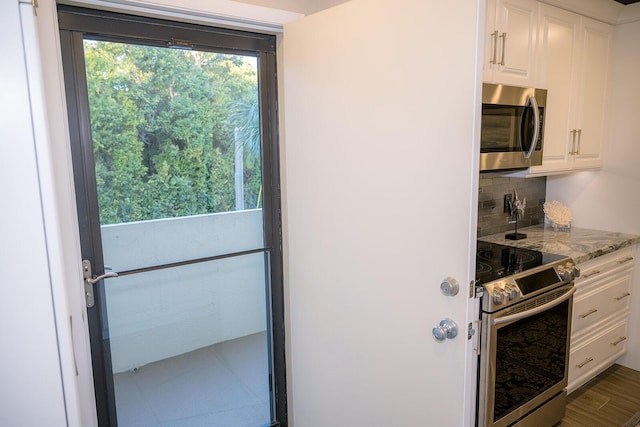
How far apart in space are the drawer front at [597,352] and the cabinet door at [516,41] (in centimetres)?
166

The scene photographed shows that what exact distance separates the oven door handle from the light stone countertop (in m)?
0.21

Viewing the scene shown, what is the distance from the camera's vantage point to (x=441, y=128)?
149 cm

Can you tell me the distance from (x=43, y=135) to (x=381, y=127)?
1102 millimetres

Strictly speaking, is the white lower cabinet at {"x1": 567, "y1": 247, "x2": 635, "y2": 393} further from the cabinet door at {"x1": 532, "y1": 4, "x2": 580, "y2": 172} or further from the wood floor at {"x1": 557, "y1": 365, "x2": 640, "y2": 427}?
the cabinet door at {"x1": 532, "y1": 4, "x2": 580, "y2": 172}

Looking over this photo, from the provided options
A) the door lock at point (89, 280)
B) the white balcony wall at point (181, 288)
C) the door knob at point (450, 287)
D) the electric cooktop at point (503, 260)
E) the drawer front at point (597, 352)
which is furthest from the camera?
the drawer front at point (597, 352)

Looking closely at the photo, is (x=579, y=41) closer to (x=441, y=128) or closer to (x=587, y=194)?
(x=587, y=194)

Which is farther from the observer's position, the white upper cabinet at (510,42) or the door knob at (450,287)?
the white upper cabinet at (510,42)

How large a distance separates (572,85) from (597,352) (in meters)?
1.70

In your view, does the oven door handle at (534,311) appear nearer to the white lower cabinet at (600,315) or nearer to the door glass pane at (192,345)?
the white lower cabinet at (600,315)

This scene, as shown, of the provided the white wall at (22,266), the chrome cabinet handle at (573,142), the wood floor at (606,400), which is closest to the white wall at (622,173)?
the wood floor at (606,400)

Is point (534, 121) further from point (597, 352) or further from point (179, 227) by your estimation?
point (179, 227)

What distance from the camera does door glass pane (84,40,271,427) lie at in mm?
1838

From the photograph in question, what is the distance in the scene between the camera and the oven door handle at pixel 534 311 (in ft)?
6.52

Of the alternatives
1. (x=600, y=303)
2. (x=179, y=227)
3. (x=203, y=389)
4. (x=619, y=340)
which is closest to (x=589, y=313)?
(x=600, y=303)
